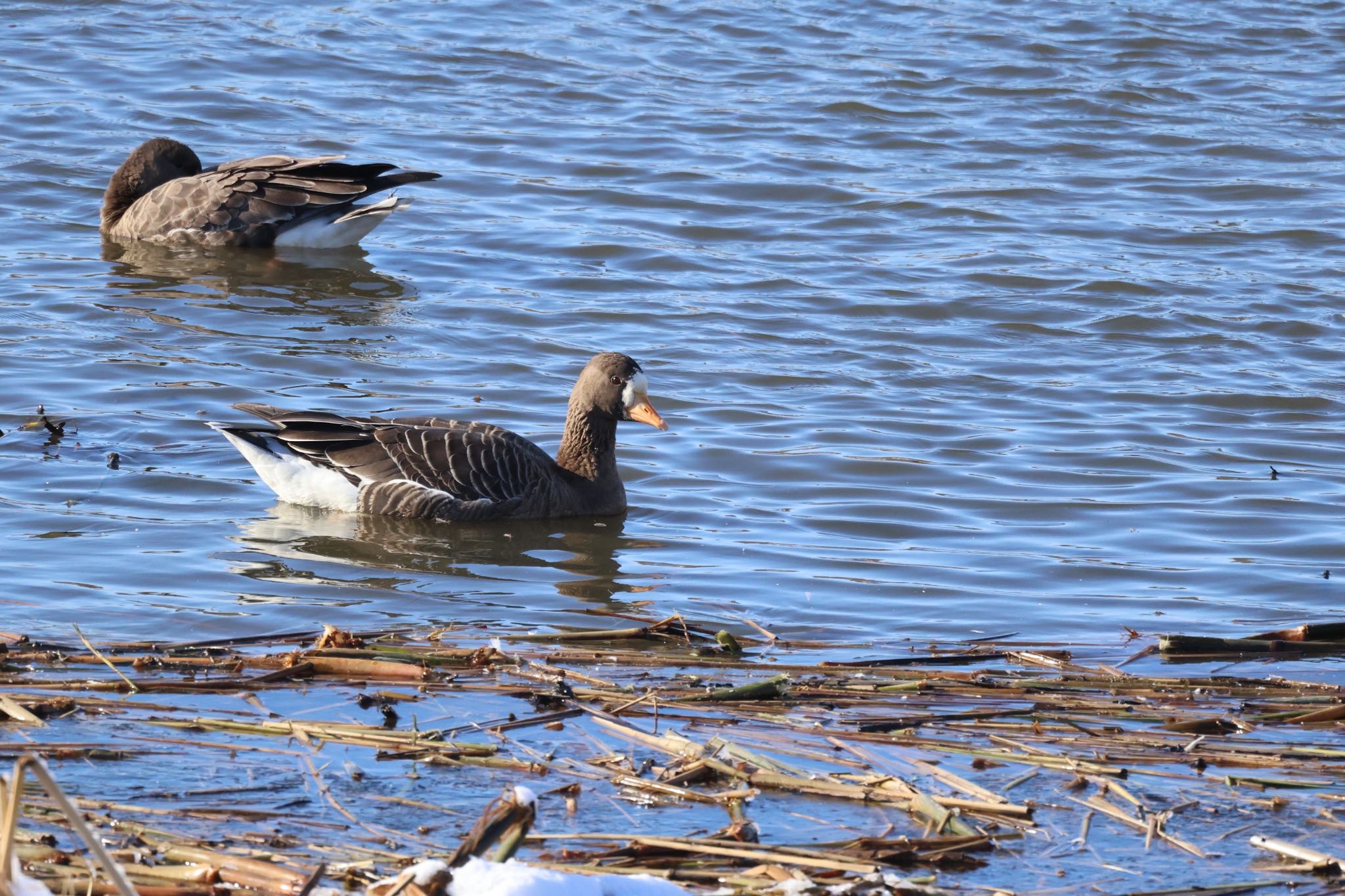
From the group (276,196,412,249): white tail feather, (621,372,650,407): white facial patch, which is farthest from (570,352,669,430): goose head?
(276,196,412,249): white tail feather

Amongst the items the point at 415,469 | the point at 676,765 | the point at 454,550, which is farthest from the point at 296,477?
the point at 676,765

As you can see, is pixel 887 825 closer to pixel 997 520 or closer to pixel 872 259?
pixel 997 520

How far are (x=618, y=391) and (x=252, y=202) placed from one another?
5.98 metres

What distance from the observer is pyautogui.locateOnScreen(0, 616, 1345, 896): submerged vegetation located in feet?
14.5

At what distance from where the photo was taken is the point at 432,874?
148 inches

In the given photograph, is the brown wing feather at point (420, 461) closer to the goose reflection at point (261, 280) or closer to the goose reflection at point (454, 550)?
the goose reflection at point (454, 550)

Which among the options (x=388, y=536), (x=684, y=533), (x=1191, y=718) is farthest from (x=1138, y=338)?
(x=1191, y=718)

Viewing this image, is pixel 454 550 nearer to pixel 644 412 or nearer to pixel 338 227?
pixel 644 412

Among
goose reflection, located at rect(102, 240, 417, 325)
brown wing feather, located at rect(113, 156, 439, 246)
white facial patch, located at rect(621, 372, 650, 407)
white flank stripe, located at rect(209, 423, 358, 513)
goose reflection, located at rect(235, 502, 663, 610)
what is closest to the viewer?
→ goose reflection, located at rect(235, 502, 663, 610)

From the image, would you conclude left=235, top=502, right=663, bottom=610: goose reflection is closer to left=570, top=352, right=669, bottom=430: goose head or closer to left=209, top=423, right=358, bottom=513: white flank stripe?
left=209, top=423, right=358, bottom=513: white flank stripe

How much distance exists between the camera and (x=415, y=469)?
30.4 feet

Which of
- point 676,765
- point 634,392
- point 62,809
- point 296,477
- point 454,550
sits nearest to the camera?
point 62,809

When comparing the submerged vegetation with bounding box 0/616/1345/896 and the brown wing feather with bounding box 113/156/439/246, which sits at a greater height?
the brown wing feather with bounding box 113/156/439/246

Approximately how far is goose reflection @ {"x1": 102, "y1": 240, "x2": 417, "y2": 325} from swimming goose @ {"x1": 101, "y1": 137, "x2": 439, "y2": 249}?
0.51 ft
